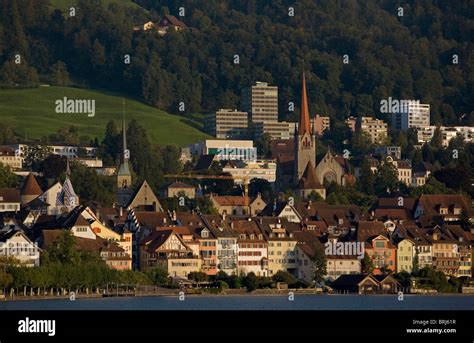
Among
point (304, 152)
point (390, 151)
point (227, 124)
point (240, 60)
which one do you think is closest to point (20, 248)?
point (304, 152)

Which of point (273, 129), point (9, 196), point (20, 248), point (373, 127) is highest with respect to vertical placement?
point (273, 129)

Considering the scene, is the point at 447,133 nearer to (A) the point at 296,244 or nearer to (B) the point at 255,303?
(A) the point at 296,244

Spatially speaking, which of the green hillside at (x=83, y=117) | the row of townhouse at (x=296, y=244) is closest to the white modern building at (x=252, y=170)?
the green hillside at (x=83, y=117)

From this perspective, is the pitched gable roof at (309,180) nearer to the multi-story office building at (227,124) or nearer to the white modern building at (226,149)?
the white modern building at (226,149)

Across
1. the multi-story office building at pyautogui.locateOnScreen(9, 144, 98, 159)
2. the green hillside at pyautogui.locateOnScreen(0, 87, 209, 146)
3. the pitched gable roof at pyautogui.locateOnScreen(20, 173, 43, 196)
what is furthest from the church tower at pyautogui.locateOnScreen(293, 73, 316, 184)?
the pitched gable roof at pyautogui.locateOnScreen(20, 173, 43, 196)

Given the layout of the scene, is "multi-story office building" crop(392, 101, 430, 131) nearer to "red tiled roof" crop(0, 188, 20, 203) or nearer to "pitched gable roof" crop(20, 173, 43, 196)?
"pitched gable roof" crop(20, 173, 43, 196)
